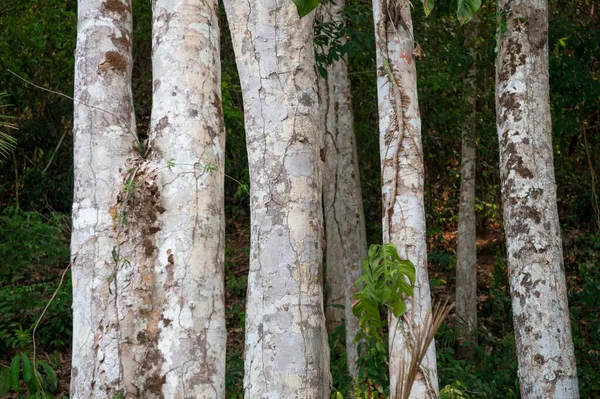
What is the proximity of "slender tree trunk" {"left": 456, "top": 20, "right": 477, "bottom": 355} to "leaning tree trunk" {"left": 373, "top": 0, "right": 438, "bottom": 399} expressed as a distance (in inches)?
202

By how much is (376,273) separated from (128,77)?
5.20ft

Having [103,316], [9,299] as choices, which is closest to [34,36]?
[9,299]

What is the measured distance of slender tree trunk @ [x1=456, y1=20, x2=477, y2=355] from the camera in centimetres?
928

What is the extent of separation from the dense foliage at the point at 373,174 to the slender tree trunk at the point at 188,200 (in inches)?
142

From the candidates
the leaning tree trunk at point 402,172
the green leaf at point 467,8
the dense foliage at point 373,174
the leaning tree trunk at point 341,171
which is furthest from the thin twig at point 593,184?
the green leaf at point 467,8

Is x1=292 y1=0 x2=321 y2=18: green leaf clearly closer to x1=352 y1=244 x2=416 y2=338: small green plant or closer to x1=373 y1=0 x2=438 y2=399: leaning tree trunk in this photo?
x1=352 y1=244 x2=416 y2=338: small green plant

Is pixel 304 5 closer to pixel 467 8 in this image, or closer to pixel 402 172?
pixel 467 8

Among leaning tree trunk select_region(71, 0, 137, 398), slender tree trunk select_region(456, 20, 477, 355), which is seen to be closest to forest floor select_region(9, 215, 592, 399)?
slender tree trunk select_region(456, 20, 477, 355)

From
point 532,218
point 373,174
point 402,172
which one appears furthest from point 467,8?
point 373,174

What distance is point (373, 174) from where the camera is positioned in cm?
1216

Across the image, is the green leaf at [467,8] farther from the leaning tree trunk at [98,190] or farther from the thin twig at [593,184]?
the thin twig at [593,184]

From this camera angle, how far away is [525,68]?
5.54 m

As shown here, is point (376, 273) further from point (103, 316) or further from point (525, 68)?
point (525, 68)

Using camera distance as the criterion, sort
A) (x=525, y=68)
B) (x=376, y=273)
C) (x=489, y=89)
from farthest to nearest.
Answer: (x=489, y=89) < (x=525, y=68) < (x=376, y=273)
